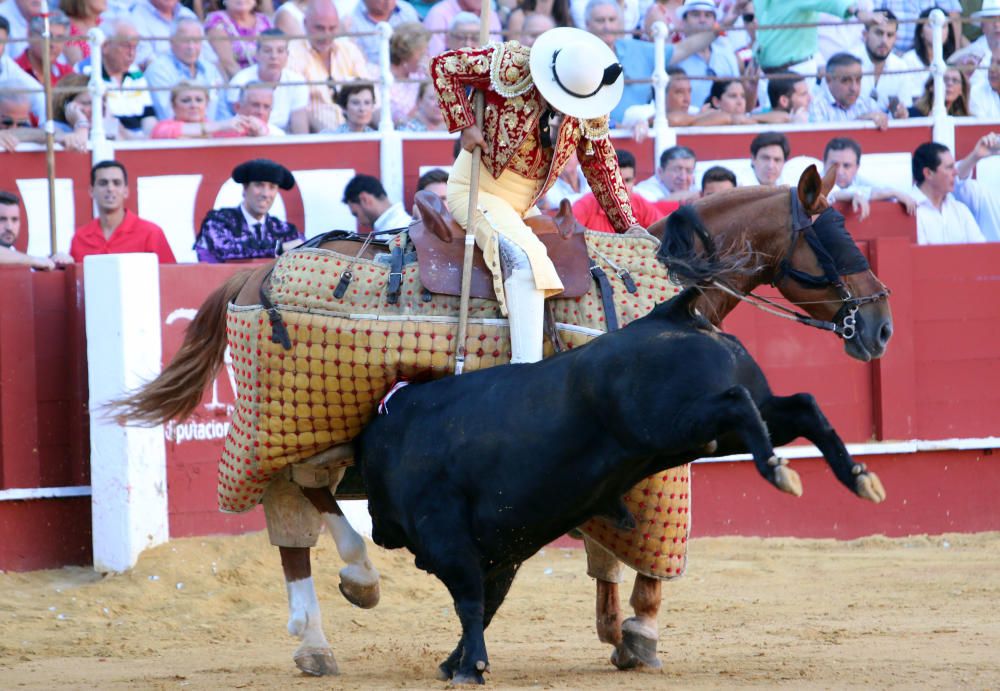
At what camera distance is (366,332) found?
499 centimetres

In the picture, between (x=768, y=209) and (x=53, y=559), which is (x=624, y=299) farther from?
(x=53, y=559)

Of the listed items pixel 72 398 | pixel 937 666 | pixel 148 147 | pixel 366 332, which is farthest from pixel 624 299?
pixel 148 147

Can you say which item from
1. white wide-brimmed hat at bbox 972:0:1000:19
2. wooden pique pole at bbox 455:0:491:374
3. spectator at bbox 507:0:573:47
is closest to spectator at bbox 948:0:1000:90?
white wide-brimmed hat at bbox 972:0:1000:19

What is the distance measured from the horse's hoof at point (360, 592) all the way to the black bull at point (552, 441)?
347 millimetres

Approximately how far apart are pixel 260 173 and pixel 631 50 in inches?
114

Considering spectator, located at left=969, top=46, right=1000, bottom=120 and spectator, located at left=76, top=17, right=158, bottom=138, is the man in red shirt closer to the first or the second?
spectator, located at left=76, top=17, right=158, bottom=138

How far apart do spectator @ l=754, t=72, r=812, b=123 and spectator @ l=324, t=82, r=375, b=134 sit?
8.15 feet

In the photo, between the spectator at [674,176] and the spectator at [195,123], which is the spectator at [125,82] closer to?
the spectator at [195,123]

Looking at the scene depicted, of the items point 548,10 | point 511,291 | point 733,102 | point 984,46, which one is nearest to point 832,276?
point 511,291

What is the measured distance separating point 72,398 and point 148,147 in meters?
2.03

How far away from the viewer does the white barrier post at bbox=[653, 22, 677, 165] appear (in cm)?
920

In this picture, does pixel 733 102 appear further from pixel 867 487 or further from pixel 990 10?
pixel 867 487

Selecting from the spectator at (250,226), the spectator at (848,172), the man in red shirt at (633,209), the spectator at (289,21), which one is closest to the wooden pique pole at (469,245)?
the man in red shirt at (633,209)

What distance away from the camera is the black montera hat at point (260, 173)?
8.12 meters
